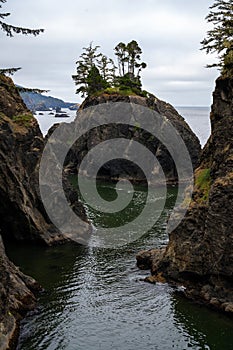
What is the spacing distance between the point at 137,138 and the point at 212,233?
6709 centimetres

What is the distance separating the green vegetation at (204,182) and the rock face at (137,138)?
183ft

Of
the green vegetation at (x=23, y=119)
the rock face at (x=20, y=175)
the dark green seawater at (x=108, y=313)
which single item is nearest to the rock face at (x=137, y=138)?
the rock face at (x=20, y=175)

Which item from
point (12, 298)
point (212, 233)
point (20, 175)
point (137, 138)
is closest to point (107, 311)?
point (12, 298)

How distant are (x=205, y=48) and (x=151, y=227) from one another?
27.4 meters

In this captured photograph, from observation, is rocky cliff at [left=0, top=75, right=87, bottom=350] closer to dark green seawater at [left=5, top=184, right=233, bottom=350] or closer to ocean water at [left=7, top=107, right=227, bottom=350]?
ocean water at [left=7, top=107, right=227, bottom=350]

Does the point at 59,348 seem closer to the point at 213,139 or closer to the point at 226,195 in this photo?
the point at 226,195

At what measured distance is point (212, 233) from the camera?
36812 mm

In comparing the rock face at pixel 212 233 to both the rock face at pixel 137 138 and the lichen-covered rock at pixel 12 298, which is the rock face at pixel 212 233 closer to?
the lichen-covered rock at pixel 12 298

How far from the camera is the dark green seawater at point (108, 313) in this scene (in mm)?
29594

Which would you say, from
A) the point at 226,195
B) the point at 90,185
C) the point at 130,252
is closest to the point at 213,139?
the point at 226,195

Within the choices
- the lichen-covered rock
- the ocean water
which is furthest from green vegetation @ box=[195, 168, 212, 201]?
the lichen-covered rock

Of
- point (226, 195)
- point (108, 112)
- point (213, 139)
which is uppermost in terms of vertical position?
point (108, 112)

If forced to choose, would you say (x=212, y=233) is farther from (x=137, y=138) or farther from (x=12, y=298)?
(x=137, y=138)

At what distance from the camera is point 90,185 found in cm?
9869
